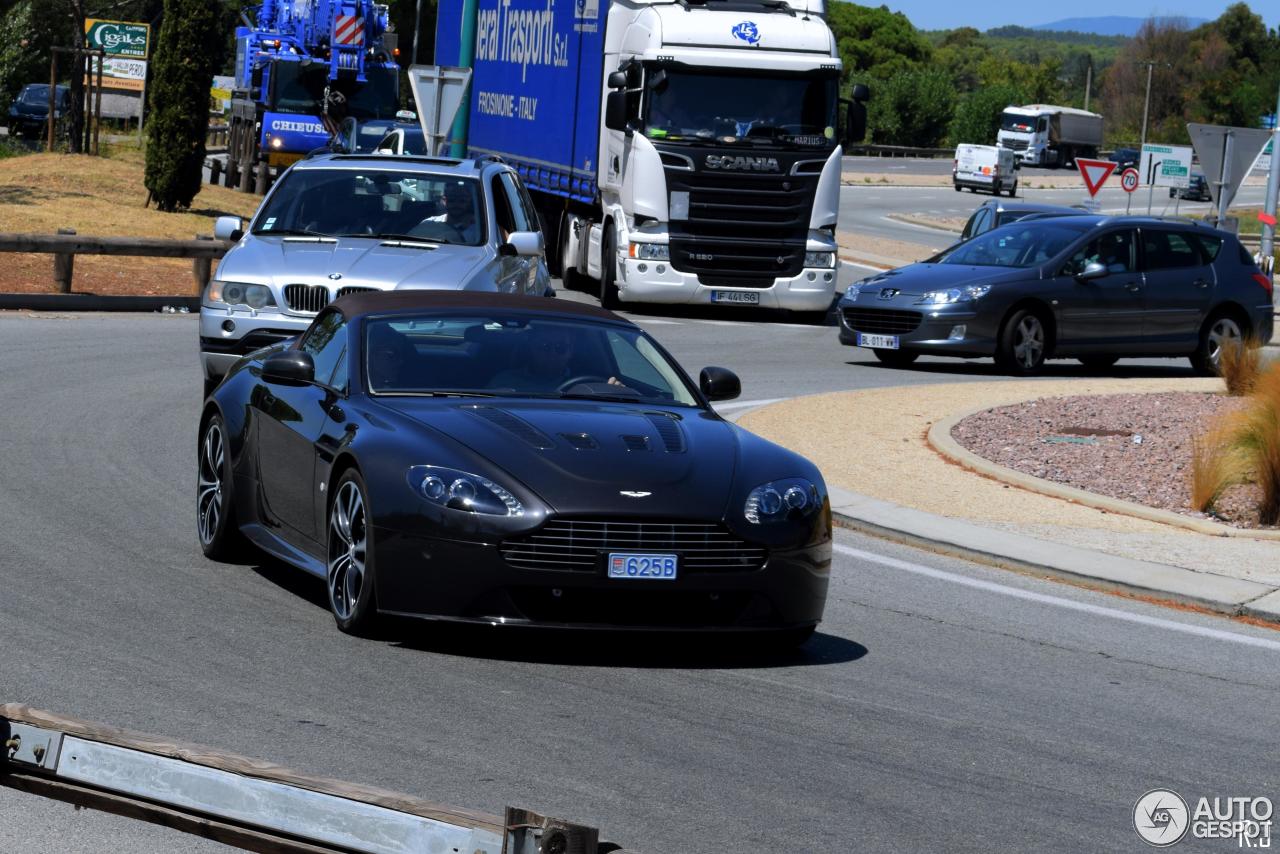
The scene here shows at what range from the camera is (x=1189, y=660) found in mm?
8547

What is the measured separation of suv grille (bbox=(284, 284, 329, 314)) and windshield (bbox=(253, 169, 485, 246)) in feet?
2.91

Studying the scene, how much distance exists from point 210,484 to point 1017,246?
14068 millimetres

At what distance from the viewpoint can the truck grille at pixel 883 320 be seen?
2148cm

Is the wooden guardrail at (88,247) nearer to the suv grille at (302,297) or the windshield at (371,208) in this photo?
the windshield at (371,208)

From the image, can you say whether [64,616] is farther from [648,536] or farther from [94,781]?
[94,781]

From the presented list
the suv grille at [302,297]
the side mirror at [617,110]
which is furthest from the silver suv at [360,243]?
the side mirror at [617,110]

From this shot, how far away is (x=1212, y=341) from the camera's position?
896 inches

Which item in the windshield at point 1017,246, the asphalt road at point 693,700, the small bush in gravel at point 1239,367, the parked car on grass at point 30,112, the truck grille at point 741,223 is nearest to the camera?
the asphalt road at point 693,700

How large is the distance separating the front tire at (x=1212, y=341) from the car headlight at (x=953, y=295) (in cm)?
305

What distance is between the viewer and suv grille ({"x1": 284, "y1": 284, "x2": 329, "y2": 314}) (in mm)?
13977

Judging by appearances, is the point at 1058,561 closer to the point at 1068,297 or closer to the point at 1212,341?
the point at 1068,297

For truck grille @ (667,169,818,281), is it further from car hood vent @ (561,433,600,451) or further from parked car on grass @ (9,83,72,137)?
parked car on grass @ (9,83,72,137)

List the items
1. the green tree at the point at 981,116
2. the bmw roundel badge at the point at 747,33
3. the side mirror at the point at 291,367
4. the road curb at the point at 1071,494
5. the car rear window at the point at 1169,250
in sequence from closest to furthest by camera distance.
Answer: the side mirror at the point at 291,367
the road curb at the point at 1071,494
the car rear window at the point at 1169,250
the bmw roundel badge at the point at 747,33
the green tree at the point at 981,116

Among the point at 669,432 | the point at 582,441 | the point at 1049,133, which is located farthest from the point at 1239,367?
the point at 1049,133
